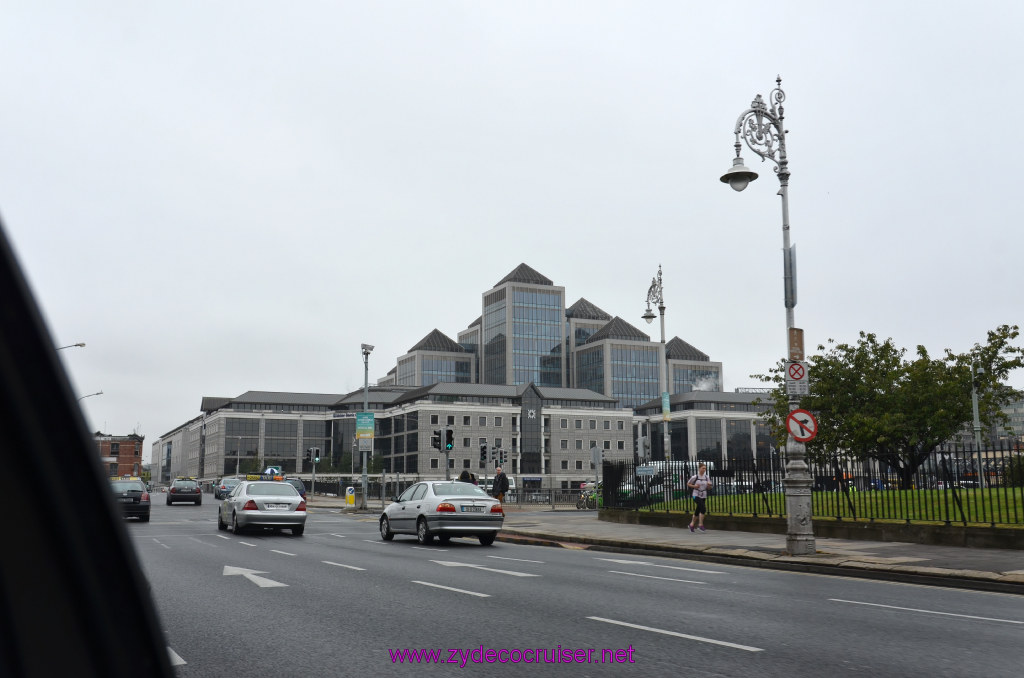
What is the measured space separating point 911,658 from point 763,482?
623 inches

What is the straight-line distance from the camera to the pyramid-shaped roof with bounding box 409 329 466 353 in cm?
15988

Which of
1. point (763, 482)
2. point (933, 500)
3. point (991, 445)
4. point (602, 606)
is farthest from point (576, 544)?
point (602, 606)

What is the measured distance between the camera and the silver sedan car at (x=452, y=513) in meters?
19.7

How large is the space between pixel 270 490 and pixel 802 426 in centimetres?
1431

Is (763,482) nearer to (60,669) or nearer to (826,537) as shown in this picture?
(826,537)

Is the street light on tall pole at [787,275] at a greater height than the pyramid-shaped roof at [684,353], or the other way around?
the pyramid-shaped roof at [684,353]

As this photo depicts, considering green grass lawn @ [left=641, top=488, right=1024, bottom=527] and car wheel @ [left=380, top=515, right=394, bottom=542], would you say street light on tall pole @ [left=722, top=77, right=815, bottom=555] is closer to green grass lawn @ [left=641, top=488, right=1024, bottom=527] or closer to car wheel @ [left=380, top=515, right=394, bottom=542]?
green grass lawn @ [left=641, top=488, right=1024, bottom=527]

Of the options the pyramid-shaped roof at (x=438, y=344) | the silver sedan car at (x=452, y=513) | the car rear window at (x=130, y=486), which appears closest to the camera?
the silver sedan car at (x=452, y=513)

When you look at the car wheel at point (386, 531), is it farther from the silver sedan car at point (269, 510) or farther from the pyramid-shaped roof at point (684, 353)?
the pyramid-shaped roof at point (684, 353)

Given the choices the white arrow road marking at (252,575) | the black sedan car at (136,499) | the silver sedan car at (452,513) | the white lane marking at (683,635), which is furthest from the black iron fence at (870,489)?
the black sedan car at (136,499)

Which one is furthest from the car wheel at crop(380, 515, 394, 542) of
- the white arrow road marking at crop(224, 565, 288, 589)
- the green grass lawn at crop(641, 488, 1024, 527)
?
the green grass lawn at crop(641, 488, 1024, 527)

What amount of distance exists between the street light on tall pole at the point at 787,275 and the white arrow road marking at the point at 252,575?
919 centimetres

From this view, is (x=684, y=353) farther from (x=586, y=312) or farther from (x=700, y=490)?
(x=700, y=490)

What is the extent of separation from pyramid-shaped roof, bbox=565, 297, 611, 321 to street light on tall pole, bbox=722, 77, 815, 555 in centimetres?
13919
